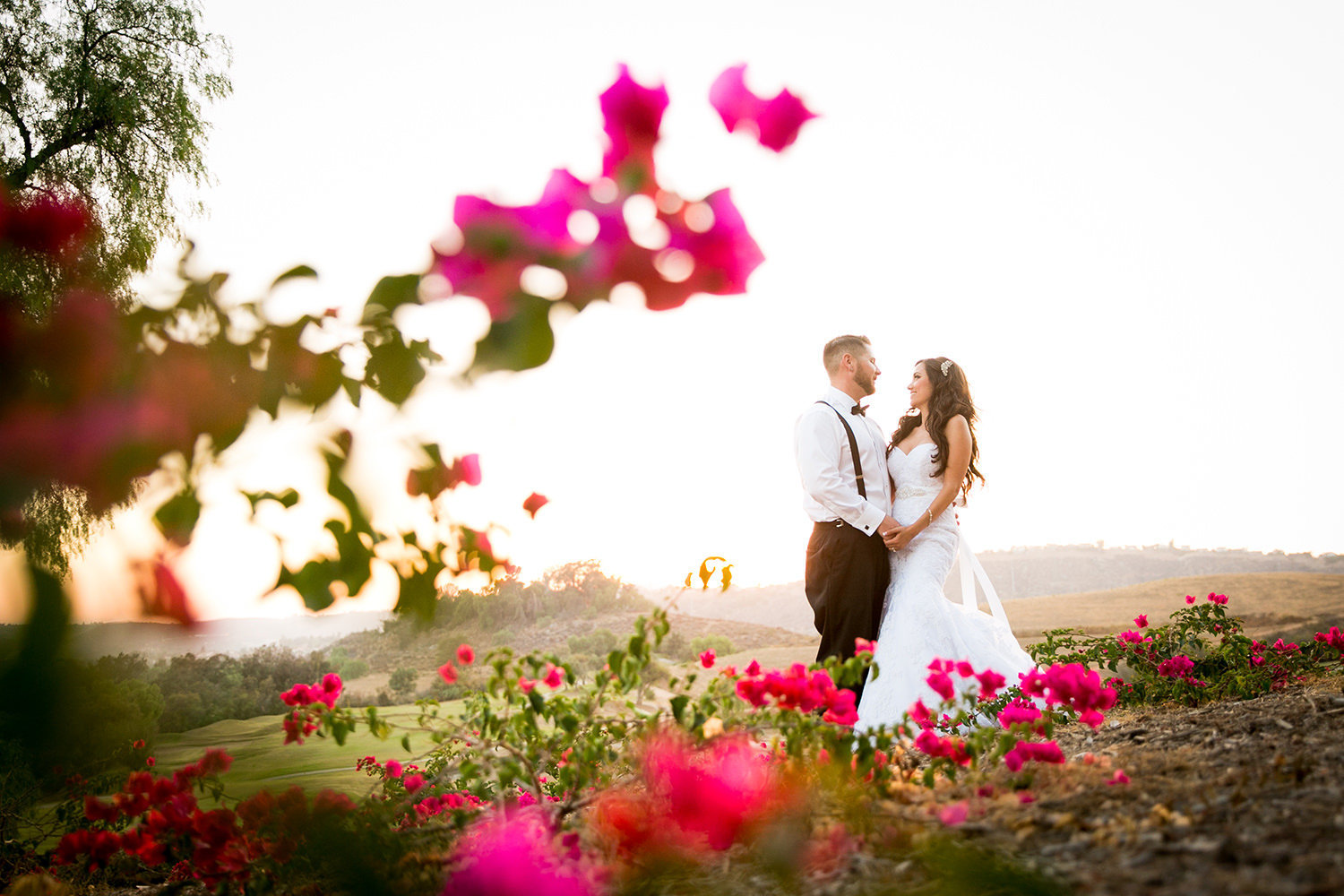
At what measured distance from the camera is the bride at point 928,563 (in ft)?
12.3

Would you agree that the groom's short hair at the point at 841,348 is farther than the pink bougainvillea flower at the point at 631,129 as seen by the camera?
Yes

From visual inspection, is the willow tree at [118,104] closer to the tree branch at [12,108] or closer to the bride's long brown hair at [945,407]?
the tree branch at [12,108]

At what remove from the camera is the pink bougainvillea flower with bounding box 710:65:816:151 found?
0.80 meters

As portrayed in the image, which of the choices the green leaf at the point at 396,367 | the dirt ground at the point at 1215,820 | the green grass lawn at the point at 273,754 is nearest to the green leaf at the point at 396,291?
the green leaf at the point at 396,367

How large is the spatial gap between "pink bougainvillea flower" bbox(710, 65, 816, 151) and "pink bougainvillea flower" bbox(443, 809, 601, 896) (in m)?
1.36

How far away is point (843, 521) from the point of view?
4000 millimetres

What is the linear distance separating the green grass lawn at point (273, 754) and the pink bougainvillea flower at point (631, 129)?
231cm

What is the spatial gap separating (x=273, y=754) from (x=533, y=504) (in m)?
3.02

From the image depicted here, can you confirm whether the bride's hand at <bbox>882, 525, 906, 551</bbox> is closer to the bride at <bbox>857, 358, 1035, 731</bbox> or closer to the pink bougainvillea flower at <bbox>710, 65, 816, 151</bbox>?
the bride at <bbox>857, 358, 1035, 731</bbox>

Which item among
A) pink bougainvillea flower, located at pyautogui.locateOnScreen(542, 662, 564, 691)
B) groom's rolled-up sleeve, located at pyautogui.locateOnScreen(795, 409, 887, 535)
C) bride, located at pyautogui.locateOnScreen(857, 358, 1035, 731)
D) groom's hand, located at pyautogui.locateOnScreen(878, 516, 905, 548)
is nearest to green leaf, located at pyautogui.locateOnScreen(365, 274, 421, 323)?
pink bougainvillea flower, located at pyautogui.locateOnScreen(542, 662, 564, 691)

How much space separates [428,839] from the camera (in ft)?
6.25

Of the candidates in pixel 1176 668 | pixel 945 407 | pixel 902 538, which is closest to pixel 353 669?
pixel 902 538

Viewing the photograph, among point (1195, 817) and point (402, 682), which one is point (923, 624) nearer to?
point (1195, 817)

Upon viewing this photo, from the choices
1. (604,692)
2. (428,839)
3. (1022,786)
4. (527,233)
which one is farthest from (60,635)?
(1022,786)
